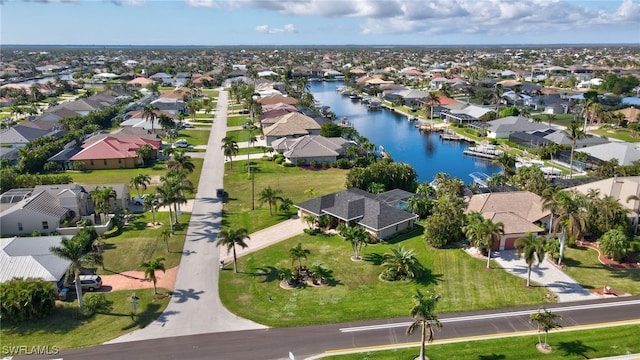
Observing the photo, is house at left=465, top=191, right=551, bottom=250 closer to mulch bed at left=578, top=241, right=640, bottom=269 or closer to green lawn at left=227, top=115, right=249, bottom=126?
mulch bed at left=578, top=241, right=640, bottom=269

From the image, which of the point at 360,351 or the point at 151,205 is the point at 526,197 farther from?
the point at 151,205

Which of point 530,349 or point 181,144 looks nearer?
point 530,349

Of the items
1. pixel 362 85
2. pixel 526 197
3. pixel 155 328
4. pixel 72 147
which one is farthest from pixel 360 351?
pixel 362 85

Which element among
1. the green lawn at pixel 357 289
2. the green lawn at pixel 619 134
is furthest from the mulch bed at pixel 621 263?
the green lawn at pixel 619 134

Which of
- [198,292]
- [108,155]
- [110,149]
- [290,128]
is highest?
[290,128]

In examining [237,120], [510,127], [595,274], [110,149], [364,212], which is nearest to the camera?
[595,274]

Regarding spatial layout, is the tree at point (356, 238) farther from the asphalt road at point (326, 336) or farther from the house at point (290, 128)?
the house at point (290, 128)

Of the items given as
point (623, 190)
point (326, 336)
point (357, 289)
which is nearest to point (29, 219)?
point (357, 289)

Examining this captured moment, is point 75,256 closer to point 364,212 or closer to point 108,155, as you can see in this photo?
point 364,212
